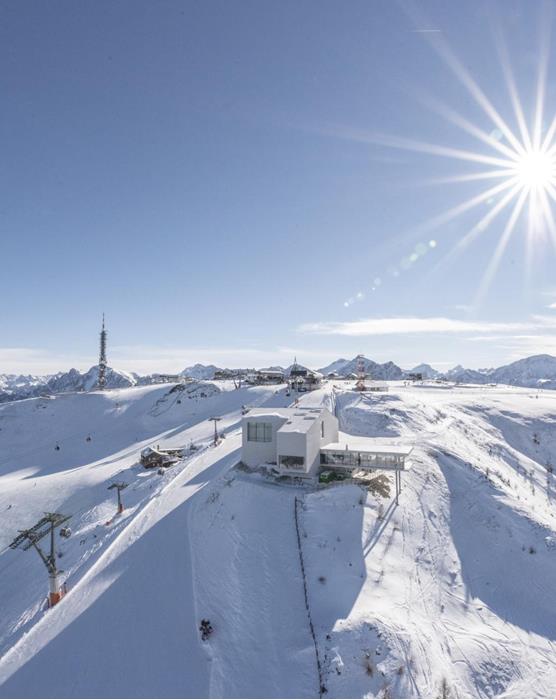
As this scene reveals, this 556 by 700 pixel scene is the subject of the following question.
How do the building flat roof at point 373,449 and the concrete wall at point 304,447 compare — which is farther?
the concrete wall at point 304,447

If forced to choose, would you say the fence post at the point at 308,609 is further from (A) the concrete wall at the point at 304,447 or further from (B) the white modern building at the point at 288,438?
(B) the white modern building at the point at 288,438

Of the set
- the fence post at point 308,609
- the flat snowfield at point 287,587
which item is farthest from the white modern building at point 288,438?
the fence post at point 308,609

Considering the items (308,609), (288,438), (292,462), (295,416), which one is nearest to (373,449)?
(292,462)

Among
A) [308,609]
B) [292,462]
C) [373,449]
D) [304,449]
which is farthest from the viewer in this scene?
[373,449]

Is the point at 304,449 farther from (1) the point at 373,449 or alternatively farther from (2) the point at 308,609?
(2) the point at 308,609

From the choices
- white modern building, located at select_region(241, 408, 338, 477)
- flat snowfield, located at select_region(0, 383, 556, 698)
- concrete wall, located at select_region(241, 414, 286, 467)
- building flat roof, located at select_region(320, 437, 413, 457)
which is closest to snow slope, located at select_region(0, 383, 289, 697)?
flat snowfield, located at select_region(0, 383, 556, 698)

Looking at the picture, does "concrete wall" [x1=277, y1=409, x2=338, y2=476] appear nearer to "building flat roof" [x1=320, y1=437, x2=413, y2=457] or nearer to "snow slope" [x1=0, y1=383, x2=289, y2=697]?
"building flat roof" [x1=320, y1=437, x2=413, y2=457]

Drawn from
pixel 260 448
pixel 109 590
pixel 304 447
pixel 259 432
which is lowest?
pixel 109 590
